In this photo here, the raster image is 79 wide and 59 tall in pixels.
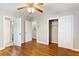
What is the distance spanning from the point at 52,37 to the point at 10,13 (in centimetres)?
341


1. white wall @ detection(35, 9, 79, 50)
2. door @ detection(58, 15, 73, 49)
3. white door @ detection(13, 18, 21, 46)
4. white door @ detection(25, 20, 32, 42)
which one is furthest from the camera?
white door @ detection(25, 20, 32, 42)

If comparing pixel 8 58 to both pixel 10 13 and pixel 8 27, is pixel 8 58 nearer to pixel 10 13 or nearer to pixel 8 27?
pixel 10 13

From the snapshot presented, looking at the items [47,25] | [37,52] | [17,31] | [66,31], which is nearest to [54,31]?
[47,25]

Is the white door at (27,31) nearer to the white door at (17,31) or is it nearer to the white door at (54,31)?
the white door at (17,31)

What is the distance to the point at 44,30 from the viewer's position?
6.32 metres

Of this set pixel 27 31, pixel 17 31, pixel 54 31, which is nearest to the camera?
pixel 17 31

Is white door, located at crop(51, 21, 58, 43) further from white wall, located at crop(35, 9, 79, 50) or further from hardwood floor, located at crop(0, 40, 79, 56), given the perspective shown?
hardwood floor, located at crop(0, 40, 79, 56)

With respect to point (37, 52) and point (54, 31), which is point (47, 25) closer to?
point (54, 31)

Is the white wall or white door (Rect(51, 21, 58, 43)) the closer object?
the white wall

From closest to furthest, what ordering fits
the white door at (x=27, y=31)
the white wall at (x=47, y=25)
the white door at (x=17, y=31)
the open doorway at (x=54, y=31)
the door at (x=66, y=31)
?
the white wall at (x=47, y=25) < the door at (x=66, y=31) < the white door at (x=17, y=31) < the open doorway at (x=54, y=31) < the white door at (x=27, y=31)

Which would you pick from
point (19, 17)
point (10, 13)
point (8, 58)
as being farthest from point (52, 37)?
point (8, 58)

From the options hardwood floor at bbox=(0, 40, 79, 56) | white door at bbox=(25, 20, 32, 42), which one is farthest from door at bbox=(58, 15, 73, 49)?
white door at bbox=(25, 20, 32, 42)

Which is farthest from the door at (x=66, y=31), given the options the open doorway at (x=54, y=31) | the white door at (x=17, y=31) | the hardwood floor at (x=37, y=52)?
the white door at (x=17, y=31)

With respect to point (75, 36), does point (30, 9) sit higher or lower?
higher
